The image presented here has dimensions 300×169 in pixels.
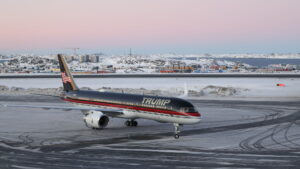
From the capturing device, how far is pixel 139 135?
35.2 metres

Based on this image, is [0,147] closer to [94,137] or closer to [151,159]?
[94,137]

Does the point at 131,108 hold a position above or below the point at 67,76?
below

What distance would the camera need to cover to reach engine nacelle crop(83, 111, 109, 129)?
118 ft

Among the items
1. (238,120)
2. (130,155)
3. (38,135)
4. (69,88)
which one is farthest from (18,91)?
(130,155)

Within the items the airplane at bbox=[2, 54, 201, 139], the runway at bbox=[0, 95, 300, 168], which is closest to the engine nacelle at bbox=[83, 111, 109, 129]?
the airplane at bbox=[2, 54, 201, 139]

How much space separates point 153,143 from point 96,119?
7218 mm

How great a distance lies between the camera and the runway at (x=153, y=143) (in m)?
25.2

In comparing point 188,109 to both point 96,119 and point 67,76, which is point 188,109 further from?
point 67,76

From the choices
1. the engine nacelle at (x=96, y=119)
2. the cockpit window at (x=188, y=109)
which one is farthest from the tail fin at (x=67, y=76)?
the cockpit window at (x=188, y=109)

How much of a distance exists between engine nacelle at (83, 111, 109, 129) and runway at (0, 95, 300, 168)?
0.85 meters

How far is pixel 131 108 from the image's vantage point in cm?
3747

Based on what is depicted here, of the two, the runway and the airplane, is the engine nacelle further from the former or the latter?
the runway

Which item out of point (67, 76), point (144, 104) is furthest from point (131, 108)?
point (67, 76)

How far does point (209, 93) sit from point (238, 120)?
30566 millimetres
